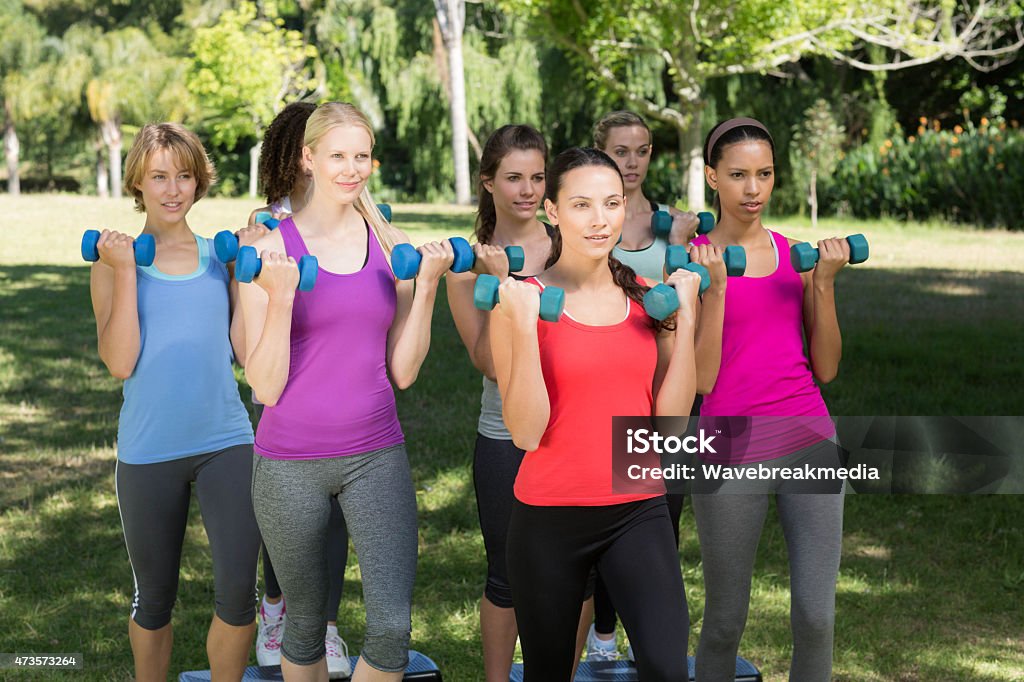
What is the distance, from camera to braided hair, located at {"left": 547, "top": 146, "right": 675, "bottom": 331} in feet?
10.7

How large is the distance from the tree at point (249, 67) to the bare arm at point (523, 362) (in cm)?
3637

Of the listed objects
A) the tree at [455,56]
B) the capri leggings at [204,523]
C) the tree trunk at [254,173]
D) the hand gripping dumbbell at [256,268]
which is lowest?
the capri leggings at [204,523]

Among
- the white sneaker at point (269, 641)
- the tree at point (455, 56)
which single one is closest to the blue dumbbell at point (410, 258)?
the white sneaker at point (269, 641)

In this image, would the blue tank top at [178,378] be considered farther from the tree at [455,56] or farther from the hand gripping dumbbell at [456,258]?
the tree at [455,56]

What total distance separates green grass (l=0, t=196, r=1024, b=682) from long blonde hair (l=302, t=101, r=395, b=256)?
206 centimetres

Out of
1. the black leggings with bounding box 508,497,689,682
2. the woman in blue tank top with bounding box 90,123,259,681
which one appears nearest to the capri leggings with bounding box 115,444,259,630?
the woman in blue tank top with bounding box 90,123,259,681

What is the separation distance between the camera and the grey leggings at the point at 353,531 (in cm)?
339

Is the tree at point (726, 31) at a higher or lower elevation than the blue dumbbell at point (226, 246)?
higher

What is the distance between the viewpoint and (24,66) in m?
43.0

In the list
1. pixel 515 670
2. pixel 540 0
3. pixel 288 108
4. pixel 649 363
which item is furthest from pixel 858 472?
pixel 540 0

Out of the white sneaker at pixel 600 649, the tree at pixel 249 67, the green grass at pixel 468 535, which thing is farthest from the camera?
the tree at pixel 249 67

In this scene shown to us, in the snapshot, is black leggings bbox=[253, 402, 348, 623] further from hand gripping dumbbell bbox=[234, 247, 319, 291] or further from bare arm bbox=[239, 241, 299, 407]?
hand gripping dumbbell bbox=[234, 247, 319, 291]

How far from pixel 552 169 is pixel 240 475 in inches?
54.8

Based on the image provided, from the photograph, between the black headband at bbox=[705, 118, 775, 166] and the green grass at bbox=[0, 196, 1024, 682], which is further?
the green grass at bbox=[0, 196, 1024, 682]
